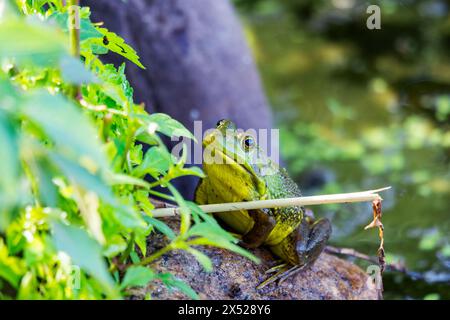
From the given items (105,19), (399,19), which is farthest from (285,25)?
(105,19)

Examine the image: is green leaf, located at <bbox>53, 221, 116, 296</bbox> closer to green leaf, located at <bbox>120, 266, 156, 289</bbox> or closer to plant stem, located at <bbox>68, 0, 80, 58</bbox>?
green leaf, located at <bbox>120, 266, 156, 289</bbox>

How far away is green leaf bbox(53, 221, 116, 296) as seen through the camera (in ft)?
5.44

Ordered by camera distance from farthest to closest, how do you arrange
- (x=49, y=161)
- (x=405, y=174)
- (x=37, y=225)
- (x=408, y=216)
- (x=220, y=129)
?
(x=405, y=174), (x=408, y=216), (x=220, y=129), (x=37, y=225), (x=49, y=161)

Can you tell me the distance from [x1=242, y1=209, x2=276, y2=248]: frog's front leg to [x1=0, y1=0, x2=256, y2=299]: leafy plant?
595 mm

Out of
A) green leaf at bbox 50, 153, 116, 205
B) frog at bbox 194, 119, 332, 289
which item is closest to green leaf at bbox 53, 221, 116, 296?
green leaf at bbox 50, 153, 116, 205

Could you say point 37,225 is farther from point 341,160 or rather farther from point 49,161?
point 341,160

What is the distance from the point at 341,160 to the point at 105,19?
281cm

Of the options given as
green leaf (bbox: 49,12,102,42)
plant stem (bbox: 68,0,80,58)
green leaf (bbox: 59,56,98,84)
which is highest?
green leaf (bbox: 49,12,102,42)

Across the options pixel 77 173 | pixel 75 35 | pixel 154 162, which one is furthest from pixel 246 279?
pixel 77 173

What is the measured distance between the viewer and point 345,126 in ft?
22.4

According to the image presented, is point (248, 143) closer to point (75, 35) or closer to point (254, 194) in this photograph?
point (254, 194)

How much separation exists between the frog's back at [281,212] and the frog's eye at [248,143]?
0.57 feet

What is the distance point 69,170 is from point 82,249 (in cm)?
25

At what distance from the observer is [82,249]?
1753mm
